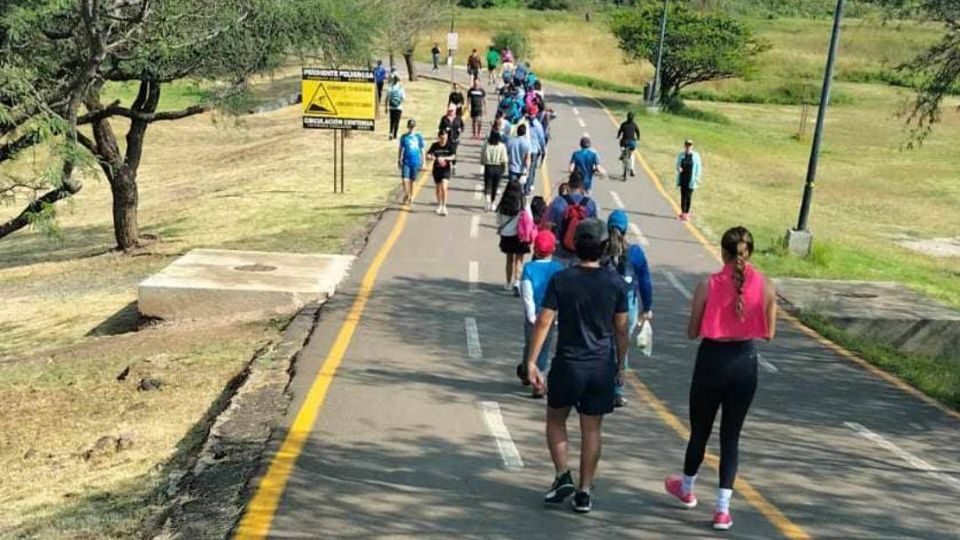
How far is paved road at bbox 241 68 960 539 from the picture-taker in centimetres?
717

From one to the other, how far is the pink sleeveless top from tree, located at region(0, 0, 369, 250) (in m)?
8.92

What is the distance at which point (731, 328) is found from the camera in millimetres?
6582

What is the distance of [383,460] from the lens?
27.1 ft

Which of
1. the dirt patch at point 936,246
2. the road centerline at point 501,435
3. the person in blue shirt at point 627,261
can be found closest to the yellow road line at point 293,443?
the road centerline at point 501,435

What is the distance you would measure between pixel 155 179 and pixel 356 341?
26.5m

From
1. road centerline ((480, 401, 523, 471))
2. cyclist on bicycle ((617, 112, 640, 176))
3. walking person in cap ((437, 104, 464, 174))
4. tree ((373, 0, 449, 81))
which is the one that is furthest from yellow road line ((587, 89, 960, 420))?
tree ((373, 0, 449, 81))

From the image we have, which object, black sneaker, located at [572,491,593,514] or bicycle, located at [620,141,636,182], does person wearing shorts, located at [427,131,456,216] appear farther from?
black sneaker, located at [572,491,593,514]

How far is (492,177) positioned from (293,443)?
13.6 m

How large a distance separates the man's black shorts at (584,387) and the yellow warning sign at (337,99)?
1772cm

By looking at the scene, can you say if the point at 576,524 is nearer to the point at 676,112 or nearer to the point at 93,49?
the point at 93,49

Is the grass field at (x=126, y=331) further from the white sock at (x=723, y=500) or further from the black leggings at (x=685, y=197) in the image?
the black leggings at (x=685, y=197)

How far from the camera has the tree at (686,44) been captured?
5378 cm

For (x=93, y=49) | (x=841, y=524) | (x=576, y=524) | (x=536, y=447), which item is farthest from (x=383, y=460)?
(x=93, y=49)

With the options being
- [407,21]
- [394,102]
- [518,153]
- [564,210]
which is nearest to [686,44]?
[407,21]
